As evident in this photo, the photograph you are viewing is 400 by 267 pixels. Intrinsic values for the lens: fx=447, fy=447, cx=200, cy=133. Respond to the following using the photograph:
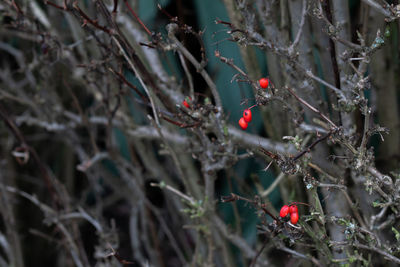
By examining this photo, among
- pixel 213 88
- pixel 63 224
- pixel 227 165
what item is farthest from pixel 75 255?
pixel 213 88

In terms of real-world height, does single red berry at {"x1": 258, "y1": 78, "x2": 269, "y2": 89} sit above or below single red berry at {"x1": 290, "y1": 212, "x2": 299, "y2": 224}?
above

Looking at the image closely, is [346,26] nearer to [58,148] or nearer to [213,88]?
[213,88]

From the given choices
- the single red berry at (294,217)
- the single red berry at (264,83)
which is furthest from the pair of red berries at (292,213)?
the single red berry at (264,83)

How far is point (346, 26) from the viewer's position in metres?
1.31

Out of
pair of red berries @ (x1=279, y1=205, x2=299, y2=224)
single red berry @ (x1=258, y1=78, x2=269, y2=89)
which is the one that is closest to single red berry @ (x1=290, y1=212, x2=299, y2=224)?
pair of red berries @ (x1=279, y1=205, x2=299, y2=224)

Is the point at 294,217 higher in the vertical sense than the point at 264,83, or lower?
lower

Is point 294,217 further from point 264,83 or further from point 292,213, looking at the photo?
point 264,83

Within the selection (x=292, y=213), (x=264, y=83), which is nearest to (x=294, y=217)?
(x=292, y=213)

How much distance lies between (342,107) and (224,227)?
724mm

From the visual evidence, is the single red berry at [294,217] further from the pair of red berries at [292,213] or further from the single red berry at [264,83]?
the single red berry at [264,83]

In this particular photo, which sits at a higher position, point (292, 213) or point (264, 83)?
point (264, 83)

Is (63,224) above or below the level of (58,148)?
below

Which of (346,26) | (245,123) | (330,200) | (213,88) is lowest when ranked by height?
(330,200)

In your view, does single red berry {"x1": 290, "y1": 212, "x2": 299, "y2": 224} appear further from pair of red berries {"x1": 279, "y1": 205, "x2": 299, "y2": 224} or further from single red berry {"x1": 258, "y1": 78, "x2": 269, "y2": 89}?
single red berry {"x1": 258, "y1": 78, "x2": 269, "y2": 89}
